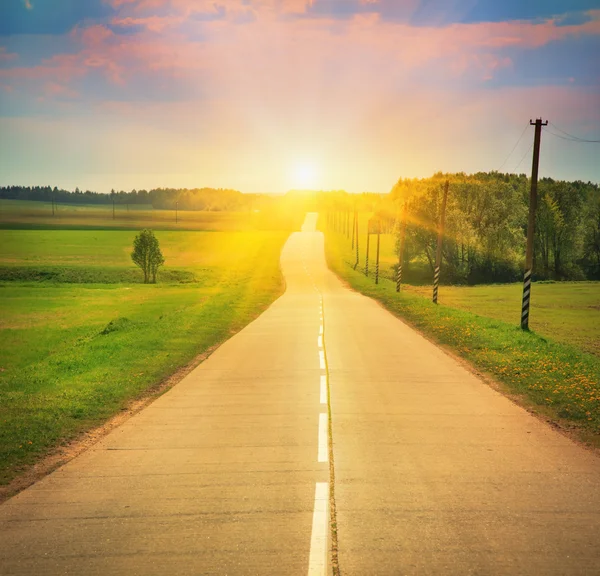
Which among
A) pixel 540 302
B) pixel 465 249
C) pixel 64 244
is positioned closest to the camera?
pixel 540 302

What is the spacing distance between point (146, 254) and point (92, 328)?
44522mm

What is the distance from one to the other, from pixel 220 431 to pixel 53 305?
4073 centimetres

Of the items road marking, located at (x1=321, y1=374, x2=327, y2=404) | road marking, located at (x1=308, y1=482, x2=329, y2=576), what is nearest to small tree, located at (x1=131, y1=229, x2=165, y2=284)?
road marking, located at (x1=321, y1=374, x2=327, y2=404)

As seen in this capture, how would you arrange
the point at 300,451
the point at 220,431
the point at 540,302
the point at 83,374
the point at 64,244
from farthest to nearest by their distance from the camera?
the point at 64,244, the point at 540,302, the point at 83,374, the point at 220,431, the point at 300,451

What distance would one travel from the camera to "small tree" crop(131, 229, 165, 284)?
2965 inches

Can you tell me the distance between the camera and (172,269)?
3354 inches

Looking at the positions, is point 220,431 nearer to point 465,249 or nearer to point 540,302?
point 540,302

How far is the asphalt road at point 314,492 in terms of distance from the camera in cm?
568

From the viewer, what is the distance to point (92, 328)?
107 feet

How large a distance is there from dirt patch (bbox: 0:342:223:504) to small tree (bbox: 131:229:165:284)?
63.6m

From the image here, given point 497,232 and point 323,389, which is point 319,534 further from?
point 497,232

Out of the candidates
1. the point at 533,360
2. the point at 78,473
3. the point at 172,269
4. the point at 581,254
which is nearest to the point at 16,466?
the point at 78,473

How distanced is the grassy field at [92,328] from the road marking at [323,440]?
4560 mm

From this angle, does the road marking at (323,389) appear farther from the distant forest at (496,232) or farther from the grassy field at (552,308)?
the distant forest at (496,232)
